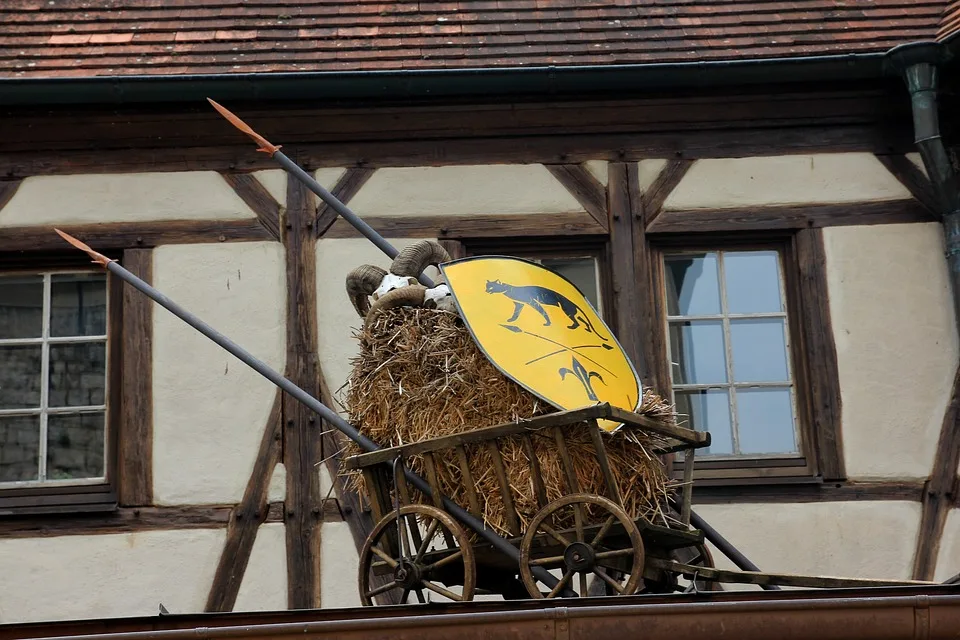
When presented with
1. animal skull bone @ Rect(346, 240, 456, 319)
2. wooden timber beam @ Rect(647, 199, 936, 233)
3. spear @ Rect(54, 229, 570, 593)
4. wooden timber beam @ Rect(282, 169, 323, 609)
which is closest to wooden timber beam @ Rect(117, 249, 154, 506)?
wooden timber beam @ Rect(282, 169, 323, 609)

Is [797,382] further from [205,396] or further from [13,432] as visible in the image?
[13,432]

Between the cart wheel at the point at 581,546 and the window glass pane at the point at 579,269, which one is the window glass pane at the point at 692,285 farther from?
the cart wheel at the point at 581,546

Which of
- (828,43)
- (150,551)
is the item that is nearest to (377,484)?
(150,551)

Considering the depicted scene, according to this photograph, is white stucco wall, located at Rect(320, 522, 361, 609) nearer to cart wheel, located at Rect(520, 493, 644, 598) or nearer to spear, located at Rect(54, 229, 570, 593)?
spear, located at Rect(54, 229, 570, 593)

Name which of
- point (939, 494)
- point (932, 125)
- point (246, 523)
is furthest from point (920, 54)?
point (246, 523)

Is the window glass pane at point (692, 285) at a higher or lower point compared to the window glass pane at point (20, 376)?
higher

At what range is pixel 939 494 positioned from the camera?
685 cm

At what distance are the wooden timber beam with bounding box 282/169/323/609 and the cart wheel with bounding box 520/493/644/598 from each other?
6.86ft

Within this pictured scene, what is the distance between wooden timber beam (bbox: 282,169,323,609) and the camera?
6707 mm

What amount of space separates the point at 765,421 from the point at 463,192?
1877mm

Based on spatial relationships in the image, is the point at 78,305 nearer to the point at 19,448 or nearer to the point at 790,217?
the point at 19,448

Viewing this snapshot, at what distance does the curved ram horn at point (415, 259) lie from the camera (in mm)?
5305

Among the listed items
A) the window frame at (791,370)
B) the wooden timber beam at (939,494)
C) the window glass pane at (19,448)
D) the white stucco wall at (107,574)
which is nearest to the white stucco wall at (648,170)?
the window frame at (791,370)

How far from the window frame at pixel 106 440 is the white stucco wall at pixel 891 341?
3.50 meters
